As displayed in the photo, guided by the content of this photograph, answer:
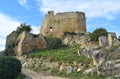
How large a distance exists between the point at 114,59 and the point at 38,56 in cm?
1105

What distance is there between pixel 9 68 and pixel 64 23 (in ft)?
82.5

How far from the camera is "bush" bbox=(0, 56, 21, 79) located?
100ft

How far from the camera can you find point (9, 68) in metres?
31.3

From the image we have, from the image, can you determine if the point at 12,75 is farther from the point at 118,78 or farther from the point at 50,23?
the point at 50,23

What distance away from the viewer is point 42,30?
57.6 meters

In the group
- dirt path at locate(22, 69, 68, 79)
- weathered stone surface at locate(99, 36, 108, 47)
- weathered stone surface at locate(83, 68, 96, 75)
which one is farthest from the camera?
weathered stone surface at locate(99, 36, 108, 47)

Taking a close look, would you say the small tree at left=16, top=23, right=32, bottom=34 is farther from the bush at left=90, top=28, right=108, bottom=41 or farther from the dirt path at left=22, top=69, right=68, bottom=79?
the dirt path at left=22, top=69, right=68, bottom=79

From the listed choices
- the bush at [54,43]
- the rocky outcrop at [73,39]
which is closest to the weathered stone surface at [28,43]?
the bush at [54,43]

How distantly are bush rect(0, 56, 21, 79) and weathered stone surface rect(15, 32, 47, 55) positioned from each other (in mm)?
10820

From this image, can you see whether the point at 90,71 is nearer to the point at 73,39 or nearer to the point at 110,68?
the point at 110,68

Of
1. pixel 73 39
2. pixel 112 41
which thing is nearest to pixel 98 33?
pixel 112 41

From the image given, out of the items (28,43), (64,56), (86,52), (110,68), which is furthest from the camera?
(28,43)

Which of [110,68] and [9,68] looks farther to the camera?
[9,68]

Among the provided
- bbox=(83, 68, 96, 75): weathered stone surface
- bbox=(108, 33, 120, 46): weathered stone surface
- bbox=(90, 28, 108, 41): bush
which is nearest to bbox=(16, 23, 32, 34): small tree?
bbox=(90, 28, 108, 41): bush
